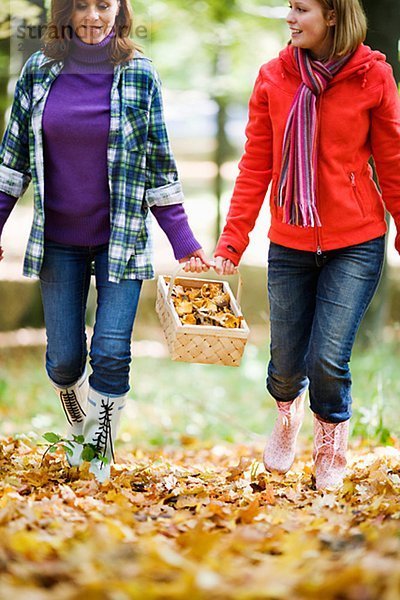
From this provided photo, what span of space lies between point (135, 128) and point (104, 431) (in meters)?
1.36

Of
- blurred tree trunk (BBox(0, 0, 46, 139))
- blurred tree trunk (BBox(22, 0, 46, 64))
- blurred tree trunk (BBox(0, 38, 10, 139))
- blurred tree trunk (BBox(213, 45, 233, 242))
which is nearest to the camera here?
blurred tree trunk (BBox(22, 0, 46, 64))

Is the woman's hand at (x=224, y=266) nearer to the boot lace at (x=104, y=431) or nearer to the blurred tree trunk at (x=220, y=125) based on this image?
the boot lace at (x=104, y=431)

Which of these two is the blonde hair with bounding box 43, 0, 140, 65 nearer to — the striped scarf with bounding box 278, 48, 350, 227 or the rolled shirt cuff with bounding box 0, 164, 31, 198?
the rolled shirt cuff with bounding box 0, 164, 31, 198

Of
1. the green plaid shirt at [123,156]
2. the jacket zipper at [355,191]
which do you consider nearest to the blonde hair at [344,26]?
the jacket zipper at [355,191]

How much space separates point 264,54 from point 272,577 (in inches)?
417

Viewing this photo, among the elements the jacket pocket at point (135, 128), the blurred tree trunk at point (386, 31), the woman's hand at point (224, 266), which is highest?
the blurred tree trunk at point (386, 31)

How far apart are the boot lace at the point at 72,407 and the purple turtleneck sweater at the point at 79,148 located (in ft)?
2.49

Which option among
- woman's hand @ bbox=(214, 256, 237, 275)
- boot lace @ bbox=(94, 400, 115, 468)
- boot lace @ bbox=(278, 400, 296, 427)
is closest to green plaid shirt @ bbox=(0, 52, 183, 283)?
woman's hand @ bbox=(214, 256, 237, 275)

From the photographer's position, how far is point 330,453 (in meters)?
3.70

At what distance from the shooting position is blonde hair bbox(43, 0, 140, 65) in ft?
11.8

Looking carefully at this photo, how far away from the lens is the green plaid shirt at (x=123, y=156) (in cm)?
358

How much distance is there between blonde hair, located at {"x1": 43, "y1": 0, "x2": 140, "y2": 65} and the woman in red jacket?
0.62 metres

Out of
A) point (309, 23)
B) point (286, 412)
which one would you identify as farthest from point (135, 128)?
point (286, 412)

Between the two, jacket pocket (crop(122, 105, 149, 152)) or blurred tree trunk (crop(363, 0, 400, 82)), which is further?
blurred tree trunk (crop(363, 0, 400, 82))
